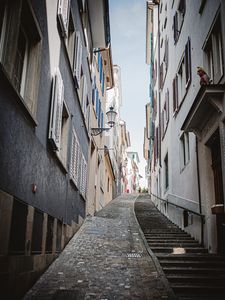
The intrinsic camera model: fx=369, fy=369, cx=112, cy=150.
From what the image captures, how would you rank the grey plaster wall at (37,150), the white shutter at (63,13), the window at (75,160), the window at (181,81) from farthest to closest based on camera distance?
the window at (181,81) → the window at (75,160) → the white shutter at (63,13) → the grey plaster wall at (37,150)

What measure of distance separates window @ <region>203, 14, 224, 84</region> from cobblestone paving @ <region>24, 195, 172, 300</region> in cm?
498

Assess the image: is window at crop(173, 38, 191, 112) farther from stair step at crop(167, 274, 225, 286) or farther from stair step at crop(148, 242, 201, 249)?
stair step at crop(167, 274, 225, 286)

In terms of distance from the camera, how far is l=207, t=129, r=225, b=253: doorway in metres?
9.12

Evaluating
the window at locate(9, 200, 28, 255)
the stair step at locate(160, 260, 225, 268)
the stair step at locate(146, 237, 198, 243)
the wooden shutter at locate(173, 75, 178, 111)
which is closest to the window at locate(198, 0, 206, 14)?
the wooden shutter at locate(173, 75, 178, 111)

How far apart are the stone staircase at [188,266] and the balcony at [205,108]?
3186mm

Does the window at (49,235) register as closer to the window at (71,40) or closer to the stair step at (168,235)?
the stair step at (168,235)

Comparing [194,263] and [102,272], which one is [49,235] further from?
[194,263]

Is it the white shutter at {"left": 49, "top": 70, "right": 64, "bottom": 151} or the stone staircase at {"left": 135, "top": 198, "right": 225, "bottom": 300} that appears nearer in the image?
the stone staircase at {"left": 135, "top": 198, "right": 225, "bottom": 300}

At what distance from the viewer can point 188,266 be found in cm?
806

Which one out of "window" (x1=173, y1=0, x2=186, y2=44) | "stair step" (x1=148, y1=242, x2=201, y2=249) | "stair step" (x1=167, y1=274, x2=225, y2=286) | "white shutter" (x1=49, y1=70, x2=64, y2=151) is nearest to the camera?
"stair step" (x1=167, y1=274, x2=225, y2=286)

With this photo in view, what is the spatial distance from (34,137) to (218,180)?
5250mm

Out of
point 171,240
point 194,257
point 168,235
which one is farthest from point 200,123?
point 194,257

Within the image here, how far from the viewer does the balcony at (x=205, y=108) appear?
8499mm

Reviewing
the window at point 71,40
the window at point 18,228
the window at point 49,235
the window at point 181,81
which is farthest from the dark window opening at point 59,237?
the window at point 181,81
